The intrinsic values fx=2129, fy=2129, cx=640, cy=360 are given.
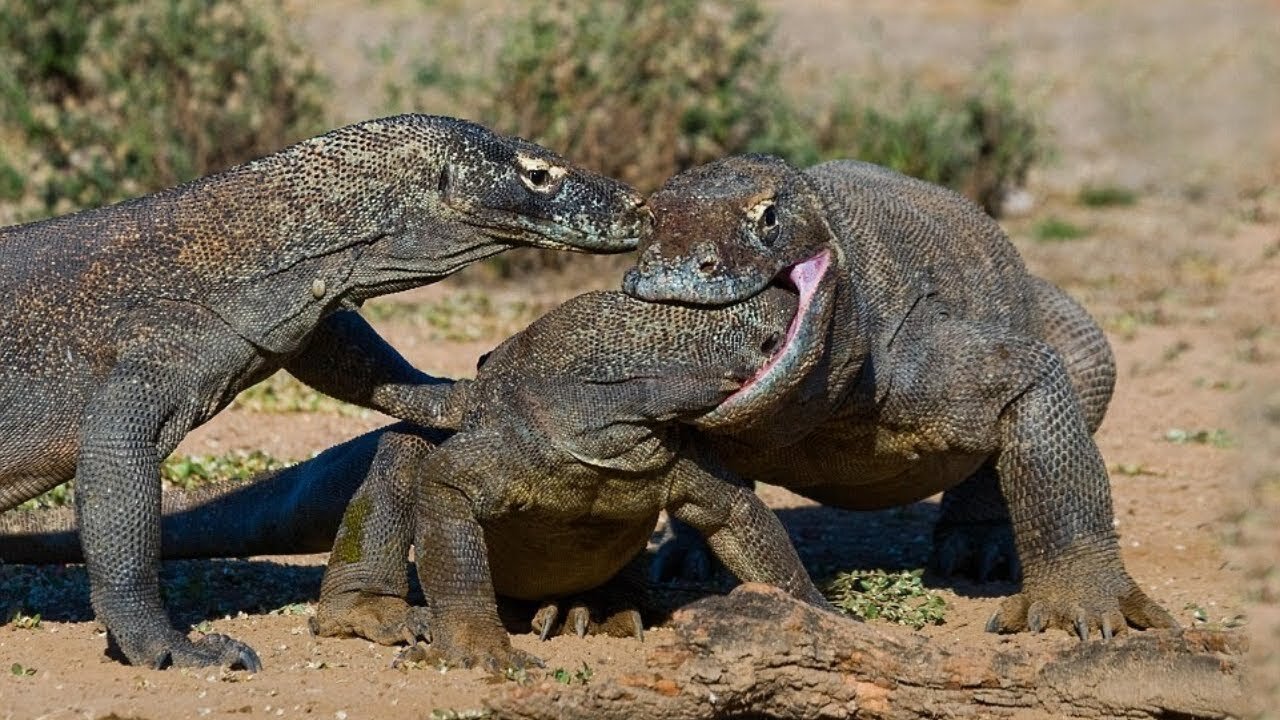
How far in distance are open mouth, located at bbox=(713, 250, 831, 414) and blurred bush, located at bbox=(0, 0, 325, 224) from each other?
8.26 meters

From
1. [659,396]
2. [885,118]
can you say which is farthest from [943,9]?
[659,396]

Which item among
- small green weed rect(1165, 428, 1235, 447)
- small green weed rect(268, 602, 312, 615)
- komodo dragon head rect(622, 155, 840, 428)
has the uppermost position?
komodo dragon head rect(622, 155, 840, 428)

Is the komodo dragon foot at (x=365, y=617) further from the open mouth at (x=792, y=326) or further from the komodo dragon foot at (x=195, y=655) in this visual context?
the open mouth at (x=792, y=326)

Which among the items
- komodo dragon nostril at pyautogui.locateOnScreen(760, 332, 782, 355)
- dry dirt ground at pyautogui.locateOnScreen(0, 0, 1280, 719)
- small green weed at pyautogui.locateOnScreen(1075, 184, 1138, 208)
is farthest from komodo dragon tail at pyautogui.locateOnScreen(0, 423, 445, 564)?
small green weed at pyautogui.locateOnScreen(1075, 184, 1138, 208)

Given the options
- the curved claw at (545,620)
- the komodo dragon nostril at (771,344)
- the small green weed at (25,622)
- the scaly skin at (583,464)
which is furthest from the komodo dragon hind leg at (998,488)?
the small green weed at (25,622)

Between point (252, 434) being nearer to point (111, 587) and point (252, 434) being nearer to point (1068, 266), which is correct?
point (111, 587)

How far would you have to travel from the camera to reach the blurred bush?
14352 millimetres

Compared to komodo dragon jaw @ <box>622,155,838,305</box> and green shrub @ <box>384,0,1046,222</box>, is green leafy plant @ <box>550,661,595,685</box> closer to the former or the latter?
komodo dragon jaw @ <box>622,155,838,305</box>

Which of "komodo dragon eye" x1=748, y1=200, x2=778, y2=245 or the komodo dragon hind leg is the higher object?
"komodo dragon eye" x1=748, y1=200, x2=778, y2=245

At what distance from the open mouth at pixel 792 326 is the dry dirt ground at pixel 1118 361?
94 centimetres

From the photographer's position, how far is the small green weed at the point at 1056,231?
55.2 feet

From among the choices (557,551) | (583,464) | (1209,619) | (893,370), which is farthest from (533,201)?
(1209,619)

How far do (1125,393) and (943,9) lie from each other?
1369 centimetres

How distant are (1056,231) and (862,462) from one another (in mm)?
9679
